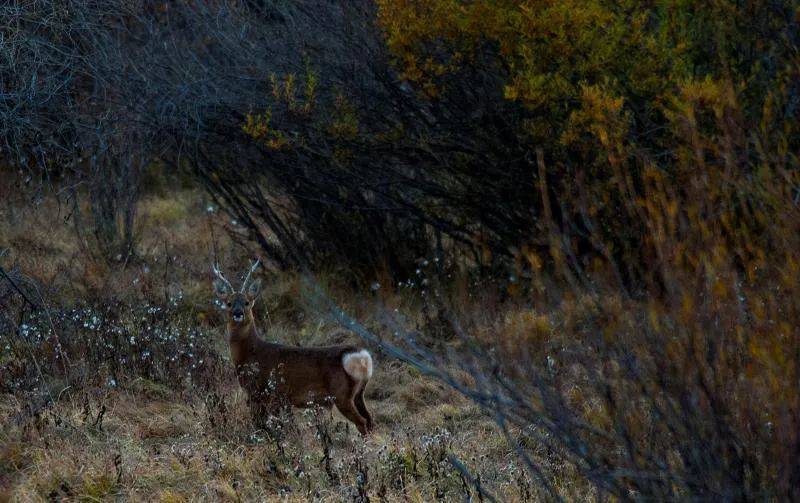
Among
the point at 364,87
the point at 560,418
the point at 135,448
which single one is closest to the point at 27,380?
the point at 135,448

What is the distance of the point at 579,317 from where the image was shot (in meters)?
9.26

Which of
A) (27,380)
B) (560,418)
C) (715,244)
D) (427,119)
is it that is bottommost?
(27,380)

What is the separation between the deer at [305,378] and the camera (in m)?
7.37

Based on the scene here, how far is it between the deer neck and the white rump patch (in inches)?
35.6

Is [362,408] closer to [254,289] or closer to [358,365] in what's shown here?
[358,365]

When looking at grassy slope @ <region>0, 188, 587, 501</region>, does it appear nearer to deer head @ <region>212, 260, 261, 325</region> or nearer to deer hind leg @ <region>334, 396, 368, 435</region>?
deer hind leg @ <region>334, 396, 368, 435</region>

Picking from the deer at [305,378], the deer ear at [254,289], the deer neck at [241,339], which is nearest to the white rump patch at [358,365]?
the deer at [305,378]

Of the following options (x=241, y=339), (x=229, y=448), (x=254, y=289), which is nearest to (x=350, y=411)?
(x=229, y=448)

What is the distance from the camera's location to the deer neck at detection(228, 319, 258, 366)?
7.99 metres

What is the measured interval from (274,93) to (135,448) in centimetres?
345

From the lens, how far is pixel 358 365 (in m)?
7.34

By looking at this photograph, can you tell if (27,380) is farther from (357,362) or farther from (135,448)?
(357,362)

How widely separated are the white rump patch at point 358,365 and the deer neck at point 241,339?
903mm

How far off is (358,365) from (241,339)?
1081 mm
